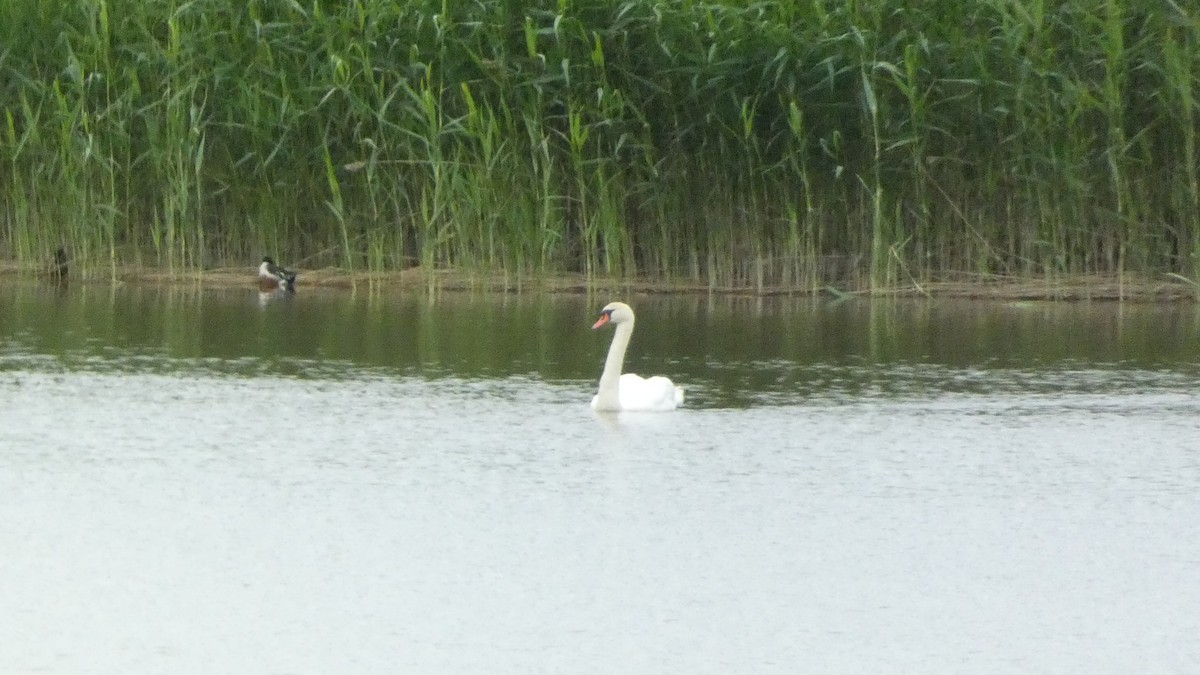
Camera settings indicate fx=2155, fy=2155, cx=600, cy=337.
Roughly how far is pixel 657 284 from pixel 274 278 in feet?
8.76

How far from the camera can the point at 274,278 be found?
1502 cm

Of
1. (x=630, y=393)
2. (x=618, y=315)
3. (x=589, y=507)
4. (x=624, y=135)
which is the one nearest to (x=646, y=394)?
(x=630, y=393)

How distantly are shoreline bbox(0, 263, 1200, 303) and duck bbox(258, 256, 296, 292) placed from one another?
1.31 ft

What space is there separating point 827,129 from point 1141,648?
9.69 meters

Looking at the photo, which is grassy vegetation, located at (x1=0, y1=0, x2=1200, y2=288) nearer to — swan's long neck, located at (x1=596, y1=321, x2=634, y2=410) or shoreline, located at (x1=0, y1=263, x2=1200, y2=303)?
shoreline, located at (x1=0, y1=263, x2=1200, y2=303)

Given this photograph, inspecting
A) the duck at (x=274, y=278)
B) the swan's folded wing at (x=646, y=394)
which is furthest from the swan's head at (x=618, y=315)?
the duck at (x=274, y=278)

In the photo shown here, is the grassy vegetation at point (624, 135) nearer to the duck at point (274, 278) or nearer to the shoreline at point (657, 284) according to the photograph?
the shoreline at point (657, 284)

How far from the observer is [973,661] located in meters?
4.83

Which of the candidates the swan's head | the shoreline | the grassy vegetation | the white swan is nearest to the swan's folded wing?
the white swan

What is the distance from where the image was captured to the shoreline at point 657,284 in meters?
14.2

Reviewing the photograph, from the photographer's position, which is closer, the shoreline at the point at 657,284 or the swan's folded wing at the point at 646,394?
the swan's folded wing at the point at 646,394

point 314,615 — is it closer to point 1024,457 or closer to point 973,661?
point 973,661

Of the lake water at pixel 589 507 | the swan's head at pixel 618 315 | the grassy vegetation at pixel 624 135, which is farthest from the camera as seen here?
the grassy vegetation at pixel 624 135

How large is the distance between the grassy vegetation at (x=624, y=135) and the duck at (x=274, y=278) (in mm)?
512
